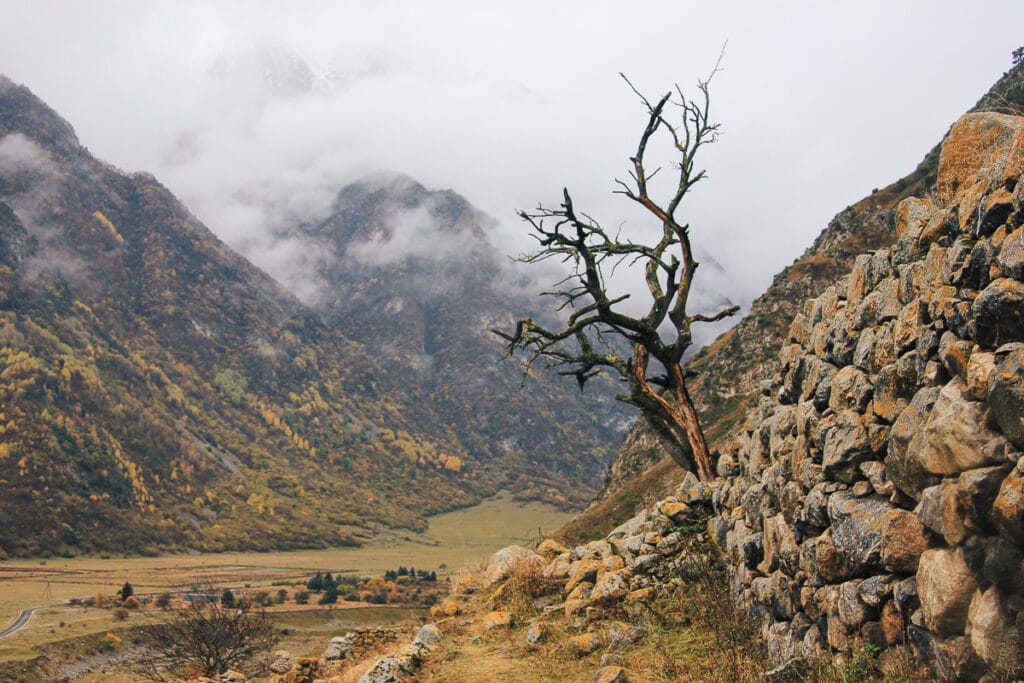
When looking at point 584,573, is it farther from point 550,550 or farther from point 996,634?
point 996,634

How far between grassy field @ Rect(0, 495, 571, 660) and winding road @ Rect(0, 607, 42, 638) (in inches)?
34.9

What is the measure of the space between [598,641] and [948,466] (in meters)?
5.15

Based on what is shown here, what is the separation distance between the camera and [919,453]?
5430mm

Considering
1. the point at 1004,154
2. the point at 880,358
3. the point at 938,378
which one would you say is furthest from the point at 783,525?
the point at 1004,154

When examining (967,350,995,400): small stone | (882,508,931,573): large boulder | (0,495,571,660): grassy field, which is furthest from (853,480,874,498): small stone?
(0,495,571,660): grassy field

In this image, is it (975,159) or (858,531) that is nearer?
(858,531)

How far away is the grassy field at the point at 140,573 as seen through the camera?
3241 inches

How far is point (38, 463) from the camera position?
536 ft

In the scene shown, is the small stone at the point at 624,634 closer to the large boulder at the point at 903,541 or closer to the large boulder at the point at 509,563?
the large boulder at the point at 903,541

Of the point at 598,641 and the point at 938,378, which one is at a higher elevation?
the point at 938,378

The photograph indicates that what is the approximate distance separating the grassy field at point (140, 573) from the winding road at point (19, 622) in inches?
34.9

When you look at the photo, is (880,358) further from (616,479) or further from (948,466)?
(616,479)

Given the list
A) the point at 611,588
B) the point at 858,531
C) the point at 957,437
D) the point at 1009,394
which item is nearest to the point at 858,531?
the point at 858,531

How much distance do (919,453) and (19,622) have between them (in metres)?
107
